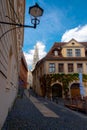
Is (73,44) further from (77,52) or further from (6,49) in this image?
(6,49)

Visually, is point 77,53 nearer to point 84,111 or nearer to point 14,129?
point 84,111

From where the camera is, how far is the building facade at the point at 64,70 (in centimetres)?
3047

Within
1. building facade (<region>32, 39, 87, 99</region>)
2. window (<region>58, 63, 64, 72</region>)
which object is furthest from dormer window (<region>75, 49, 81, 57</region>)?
window (<region>58, 63, 64, 72</region>)

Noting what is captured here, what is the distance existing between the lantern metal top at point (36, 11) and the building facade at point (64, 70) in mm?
25344

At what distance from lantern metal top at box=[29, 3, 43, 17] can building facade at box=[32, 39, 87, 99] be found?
25.3m

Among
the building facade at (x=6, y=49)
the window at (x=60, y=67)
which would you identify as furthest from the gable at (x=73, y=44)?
the building facade at (x=6, y=49)

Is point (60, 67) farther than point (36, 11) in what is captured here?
Yes

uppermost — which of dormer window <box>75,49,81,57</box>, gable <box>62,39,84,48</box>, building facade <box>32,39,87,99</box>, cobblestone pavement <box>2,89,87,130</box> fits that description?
gable <box>62,39,84,48</box>

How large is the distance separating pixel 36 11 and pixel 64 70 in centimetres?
2648

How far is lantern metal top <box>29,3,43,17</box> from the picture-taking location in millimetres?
5086

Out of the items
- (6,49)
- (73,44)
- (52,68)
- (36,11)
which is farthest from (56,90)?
(36,11)

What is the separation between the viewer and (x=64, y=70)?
102ft

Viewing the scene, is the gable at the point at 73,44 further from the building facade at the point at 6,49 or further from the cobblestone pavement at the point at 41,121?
the building facade at the point at 6,49

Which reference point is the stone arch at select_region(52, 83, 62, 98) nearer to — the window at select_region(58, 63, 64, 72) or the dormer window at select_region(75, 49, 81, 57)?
the window at select_region(58, 63, 64, 72)
